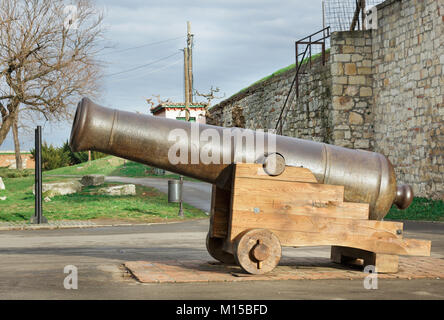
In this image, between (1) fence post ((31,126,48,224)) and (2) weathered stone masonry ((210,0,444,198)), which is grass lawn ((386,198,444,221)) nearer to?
(2) weathered stone masonry ((210,0,444,198))

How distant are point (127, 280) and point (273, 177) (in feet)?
5.18

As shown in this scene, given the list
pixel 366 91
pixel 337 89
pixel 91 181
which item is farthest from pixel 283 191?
pixel 91 181

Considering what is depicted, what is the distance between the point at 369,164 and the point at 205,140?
1.58m

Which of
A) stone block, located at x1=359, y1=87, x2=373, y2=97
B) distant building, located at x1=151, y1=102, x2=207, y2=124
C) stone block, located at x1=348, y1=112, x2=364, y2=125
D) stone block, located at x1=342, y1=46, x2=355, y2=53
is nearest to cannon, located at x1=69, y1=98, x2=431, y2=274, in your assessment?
stone block, located at x1=348, y1=112, x2=364, y2=125

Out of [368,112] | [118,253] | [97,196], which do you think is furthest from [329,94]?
[118,253]

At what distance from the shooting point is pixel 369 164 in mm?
5883

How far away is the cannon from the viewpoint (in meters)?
5.44

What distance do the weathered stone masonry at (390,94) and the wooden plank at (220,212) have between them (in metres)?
9.85

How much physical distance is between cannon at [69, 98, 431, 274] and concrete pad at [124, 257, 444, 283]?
0.19 m

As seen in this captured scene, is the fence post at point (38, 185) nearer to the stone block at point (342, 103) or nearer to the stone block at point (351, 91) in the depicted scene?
the stone block at point (342, 103)

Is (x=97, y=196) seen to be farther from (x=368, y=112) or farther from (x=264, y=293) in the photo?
(x=264, y=293)

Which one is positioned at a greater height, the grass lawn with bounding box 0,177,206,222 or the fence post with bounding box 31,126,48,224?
the fence post with bounding box 31,126,48,224

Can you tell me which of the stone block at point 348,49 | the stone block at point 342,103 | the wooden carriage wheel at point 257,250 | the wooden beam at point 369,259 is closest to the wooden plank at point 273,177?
the wooden carriage wheel at point 257,250

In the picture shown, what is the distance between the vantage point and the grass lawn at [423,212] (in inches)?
545
